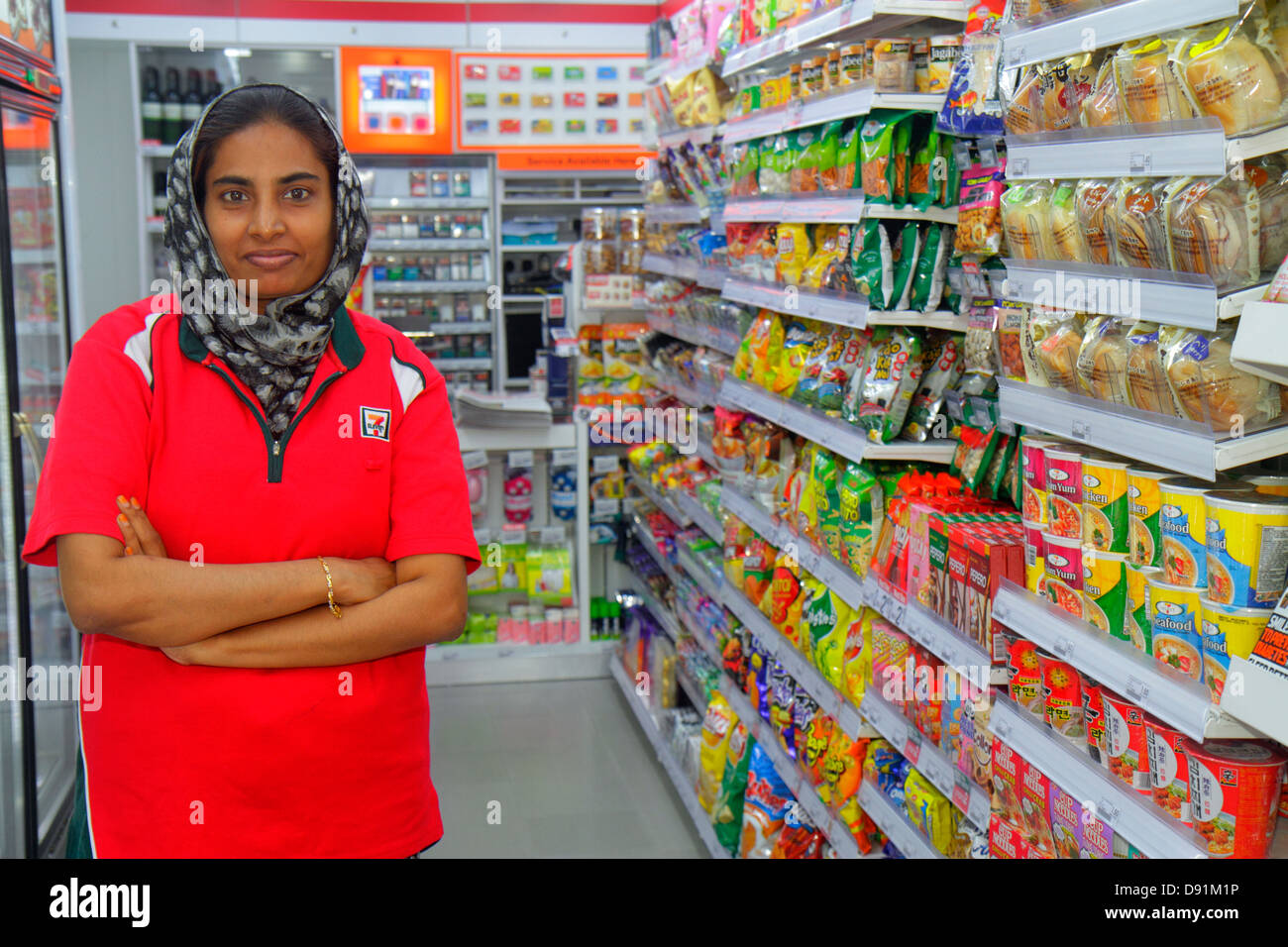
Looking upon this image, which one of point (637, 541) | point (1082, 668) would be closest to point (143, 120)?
point (637, 541)

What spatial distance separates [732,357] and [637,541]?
1836 millimetres

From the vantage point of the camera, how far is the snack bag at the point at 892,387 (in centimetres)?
274

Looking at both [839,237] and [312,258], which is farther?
[839,237]

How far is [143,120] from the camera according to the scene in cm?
806

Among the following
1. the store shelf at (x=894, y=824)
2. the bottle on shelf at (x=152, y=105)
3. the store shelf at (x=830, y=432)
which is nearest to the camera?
the store shelf at (x=894, y=824)

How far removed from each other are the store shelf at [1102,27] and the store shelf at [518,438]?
3.89 m

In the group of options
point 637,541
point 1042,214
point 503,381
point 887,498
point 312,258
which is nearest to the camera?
point 312,258

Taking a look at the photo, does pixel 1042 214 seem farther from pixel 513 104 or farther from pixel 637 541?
pixel 513 104

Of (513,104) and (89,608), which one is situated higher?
(513,104)

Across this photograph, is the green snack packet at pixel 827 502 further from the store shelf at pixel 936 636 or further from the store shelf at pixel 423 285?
the store shelf at pixel 423 285

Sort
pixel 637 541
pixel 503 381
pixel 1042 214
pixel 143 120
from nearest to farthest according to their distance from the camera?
pixel 1042 214 < pixel 637 541 < pixel 143 120 < pixel 503 381

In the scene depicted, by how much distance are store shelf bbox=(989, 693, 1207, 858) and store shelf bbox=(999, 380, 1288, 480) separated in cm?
47

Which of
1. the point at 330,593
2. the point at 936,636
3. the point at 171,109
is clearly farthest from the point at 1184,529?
the point at 171,109

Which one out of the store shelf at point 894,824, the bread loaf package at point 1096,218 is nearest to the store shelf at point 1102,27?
the bread loaf package at point 1096,218
